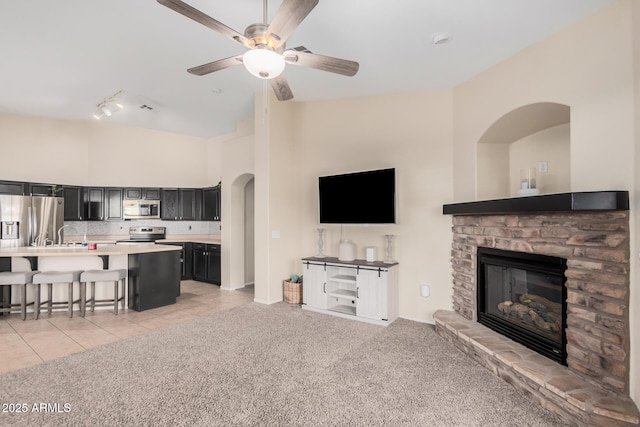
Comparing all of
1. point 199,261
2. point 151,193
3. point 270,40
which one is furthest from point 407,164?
point 151,193

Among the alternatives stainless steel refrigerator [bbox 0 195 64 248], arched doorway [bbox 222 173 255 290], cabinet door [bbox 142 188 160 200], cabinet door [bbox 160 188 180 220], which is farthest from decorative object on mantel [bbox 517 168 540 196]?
cabinet door [bbox 142 188 160 200]

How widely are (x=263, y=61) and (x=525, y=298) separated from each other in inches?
121

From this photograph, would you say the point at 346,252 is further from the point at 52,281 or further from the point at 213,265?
the point at 52,281

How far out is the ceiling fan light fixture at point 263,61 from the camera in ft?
6.72

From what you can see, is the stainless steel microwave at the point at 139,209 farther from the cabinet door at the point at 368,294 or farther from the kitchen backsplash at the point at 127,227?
the cabinet door at the point at 368,294

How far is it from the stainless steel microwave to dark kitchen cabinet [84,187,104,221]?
1.40 feet

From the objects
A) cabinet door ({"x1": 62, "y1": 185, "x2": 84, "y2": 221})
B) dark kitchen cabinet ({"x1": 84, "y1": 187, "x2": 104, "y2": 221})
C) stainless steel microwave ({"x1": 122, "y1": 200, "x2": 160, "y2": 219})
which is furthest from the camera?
stainless steel microwave ({"x1": 122, "y1": 200, "x2": 160, "y2": 219})

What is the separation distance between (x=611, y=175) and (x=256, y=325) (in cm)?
363

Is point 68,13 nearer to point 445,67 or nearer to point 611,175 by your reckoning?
point 445,67

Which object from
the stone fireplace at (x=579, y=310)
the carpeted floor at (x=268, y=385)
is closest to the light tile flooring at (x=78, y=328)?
the carpeted floor at (x=268, y=385)

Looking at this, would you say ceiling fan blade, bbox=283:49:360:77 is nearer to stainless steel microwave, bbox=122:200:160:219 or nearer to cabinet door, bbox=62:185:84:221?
stainless steel microwave, bbox=122:200:160:219

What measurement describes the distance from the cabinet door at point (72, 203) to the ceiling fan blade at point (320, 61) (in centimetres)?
634

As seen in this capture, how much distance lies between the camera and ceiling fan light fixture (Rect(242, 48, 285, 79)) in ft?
6.72

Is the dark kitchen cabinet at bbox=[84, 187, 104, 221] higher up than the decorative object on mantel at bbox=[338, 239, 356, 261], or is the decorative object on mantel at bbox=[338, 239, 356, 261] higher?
the dark kitchen cabinet at bbox=[84, 187, 104, 221]
